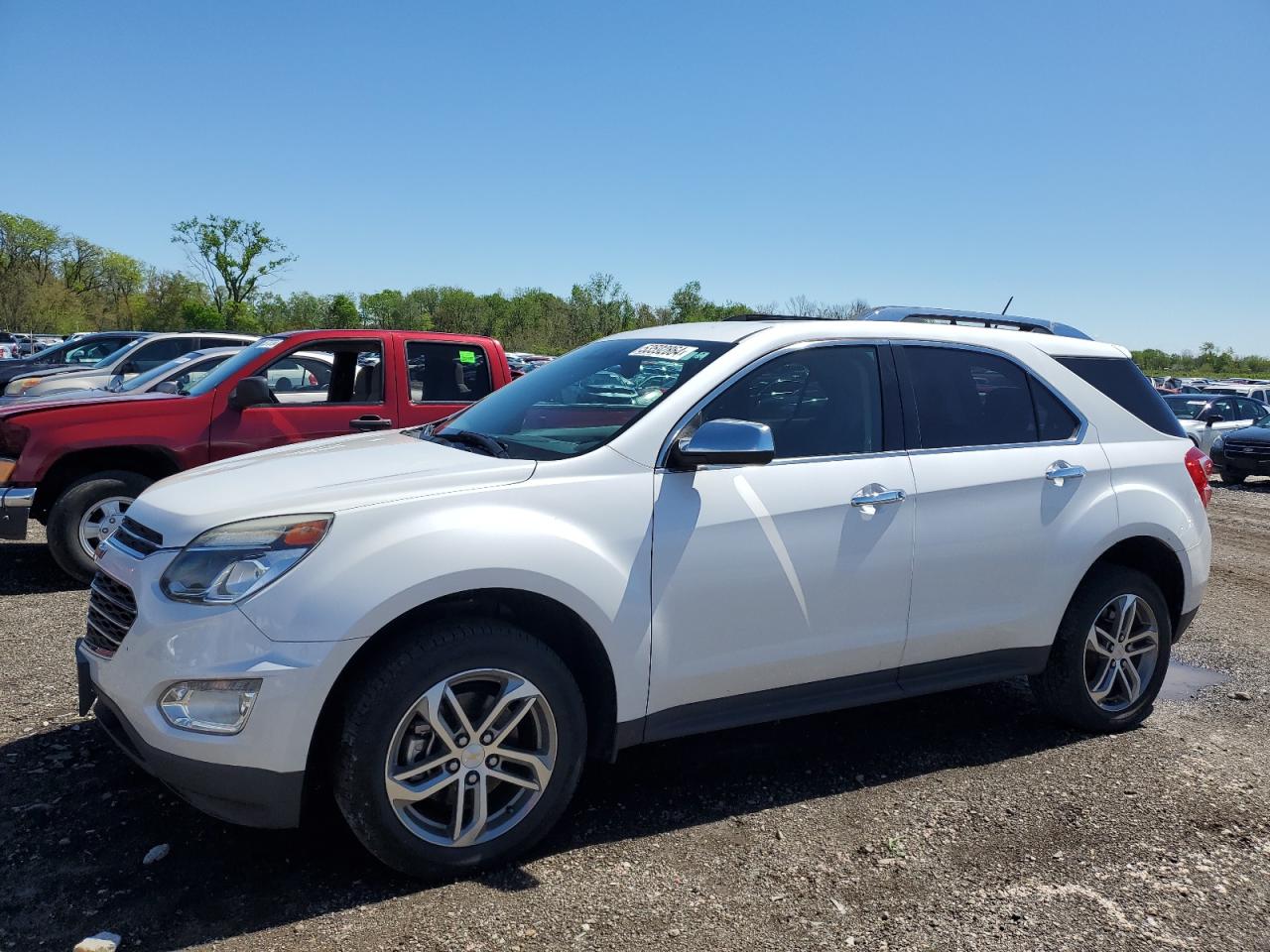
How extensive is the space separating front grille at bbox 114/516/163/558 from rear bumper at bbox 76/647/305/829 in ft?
1.84

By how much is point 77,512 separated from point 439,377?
9.06 feet

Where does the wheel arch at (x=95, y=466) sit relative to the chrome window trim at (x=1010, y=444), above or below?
below

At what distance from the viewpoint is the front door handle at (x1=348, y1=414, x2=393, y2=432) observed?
7070 mm

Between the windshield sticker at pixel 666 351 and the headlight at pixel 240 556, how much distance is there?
1.56 meters

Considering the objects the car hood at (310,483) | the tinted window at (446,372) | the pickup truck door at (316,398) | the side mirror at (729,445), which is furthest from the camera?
the tinted window at (446,372)

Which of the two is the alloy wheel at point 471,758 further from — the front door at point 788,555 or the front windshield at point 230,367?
the front windshield at point 230,367

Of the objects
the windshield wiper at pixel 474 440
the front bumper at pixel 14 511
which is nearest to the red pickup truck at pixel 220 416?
the front bumper at pixel 14 511

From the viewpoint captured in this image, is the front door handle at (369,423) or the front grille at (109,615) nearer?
the front grille at (109,615)

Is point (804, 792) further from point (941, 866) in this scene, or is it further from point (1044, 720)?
point (1044, 720)

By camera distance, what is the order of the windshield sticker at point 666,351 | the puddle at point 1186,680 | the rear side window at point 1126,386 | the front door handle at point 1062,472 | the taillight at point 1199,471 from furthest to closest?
the puddle at point 1186,680 → the taillight at point 1199,471 → the rear side window at point 1126,386 → the front door handle at point 1062,472 → the windshield sticker at point 666,351

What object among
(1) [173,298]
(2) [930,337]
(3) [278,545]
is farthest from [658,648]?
(1) [173,298]

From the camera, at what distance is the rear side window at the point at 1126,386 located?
4.63 metres

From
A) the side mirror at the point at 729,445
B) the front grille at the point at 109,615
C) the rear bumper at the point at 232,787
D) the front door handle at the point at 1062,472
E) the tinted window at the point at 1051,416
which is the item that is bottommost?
the rear bumper at the point at 232,787

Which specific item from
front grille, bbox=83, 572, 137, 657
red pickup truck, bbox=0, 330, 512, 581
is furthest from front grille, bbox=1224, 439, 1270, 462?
front grille, bbox=83, 572, 137, 657
